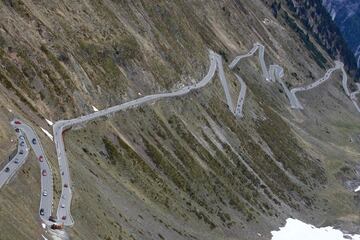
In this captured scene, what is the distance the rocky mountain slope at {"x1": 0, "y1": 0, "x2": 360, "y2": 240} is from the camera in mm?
99750

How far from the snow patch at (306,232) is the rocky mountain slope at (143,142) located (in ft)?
9.32

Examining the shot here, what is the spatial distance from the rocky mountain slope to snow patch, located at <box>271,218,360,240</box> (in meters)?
2.84

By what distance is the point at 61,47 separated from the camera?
447 feet

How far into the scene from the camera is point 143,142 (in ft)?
448

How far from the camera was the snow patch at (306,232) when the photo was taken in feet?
477

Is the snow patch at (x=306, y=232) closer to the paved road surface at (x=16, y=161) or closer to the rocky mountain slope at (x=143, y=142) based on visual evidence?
the rocky mountain slope at (x=143, y=142)

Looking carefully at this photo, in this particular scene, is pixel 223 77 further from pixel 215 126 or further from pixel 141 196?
pixel 141 196

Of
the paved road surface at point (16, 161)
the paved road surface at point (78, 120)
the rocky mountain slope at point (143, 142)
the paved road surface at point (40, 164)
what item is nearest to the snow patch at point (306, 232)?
the rocky mountain slope at point (143, 142)

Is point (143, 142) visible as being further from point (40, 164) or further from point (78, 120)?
point (40, 164)

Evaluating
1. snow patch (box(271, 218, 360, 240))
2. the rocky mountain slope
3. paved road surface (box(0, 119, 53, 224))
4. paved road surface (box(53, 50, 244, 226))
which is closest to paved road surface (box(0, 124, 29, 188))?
paved road surface (box(0, 119, 53, 224))

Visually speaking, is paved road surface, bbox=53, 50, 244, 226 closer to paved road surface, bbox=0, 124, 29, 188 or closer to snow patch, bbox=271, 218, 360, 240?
paved road surface, bbox=0, 124, 29, 188

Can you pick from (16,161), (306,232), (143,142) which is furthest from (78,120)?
(306,232)

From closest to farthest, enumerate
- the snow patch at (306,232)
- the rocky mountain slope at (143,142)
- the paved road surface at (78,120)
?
1. the paved road surface at (78,120)
2. the rocky mountain slope at (143,142)
3. the snow patch at (306,232)

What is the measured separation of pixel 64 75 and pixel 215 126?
50.7 m
